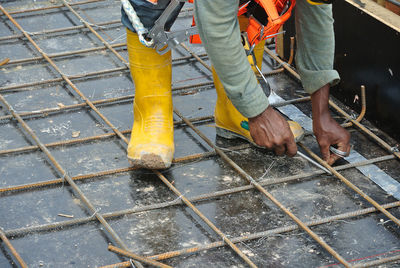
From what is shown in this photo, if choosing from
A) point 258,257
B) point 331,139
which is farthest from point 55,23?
point 258,257

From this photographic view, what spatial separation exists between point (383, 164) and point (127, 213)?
109cm

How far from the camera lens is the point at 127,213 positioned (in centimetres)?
253

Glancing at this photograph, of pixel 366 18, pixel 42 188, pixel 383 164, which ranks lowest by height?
pixel 383 164

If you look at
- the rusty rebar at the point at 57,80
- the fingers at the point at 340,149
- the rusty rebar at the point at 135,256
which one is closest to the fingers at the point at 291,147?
the fingers at the point at 340,149

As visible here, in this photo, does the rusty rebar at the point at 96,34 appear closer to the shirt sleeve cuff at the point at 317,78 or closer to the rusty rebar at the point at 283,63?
the rusty rebar at the point at 283,63

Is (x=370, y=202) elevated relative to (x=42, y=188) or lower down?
lower down

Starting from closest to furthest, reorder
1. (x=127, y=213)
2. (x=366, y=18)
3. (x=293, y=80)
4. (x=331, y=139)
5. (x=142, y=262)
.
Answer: (x=142, y=262)
(x=127, y=213)
(x=331, y=139)
(x=366, y=18)
(x=293, y=80)

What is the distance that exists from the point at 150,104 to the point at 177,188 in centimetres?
41

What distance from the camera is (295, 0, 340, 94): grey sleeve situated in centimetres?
266

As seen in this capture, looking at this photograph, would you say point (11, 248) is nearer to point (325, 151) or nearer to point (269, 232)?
point (269, 232)

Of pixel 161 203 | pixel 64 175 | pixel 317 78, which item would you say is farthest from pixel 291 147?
pixel 64 175

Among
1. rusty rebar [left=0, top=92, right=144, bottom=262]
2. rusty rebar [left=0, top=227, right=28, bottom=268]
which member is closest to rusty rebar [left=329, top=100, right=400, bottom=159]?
rusty rebar [left=0, top=92, right=144, bottom=262]

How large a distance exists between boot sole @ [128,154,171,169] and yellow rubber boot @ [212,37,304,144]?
1.22 ft

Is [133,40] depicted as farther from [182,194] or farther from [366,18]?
[366,18]
